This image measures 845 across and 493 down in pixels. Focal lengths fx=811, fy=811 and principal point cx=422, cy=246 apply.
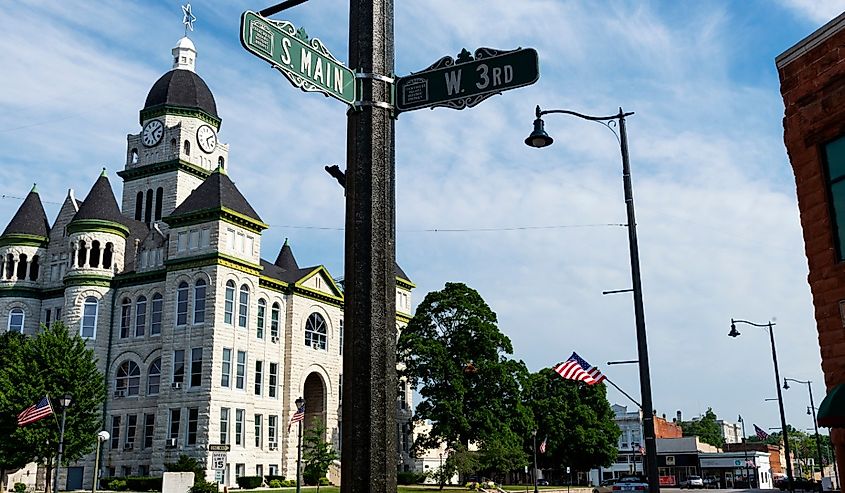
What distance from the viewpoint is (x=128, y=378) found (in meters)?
53.1

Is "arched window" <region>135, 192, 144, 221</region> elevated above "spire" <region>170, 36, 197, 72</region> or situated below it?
below

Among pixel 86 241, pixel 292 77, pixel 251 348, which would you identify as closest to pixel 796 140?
pixel 292 77

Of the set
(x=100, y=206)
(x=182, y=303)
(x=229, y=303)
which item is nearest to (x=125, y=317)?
(x=182, y=303)

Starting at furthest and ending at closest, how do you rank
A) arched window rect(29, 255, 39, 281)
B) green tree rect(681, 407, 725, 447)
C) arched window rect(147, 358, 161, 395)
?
green tree rect(681, 407, 725, 447) < arched window rect(29, 255, 39, 281) < arched window rect(147, 358, 161, 395)

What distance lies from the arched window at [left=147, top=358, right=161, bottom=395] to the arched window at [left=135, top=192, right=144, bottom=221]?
15820mm

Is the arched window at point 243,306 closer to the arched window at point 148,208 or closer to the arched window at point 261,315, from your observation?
the arched window at point 261,315

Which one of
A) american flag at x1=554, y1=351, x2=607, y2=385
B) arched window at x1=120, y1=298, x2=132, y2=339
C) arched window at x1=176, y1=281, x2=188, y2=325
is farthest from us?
arched window at x1=120, y1=298, x2=132, y2=339

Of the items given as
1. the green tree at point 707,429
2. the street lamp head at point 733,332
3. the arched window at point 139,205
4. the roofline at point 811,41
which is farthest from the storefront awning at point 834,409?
the green tree at point 707,429

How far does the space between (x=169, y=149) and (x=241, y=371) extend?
21.0 metres

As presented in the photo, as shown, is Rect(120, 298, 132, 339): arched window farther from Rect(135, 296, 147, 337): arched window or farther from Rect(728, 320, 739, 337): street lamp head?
Rect(728, 320, 739, 337): street lamp head

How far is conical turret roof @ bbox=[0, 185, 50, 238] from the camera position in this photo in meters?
58.9

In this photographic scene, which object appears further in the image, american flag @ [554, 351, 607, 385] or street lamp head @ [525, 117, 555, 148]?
american flag @ [554, 351, 607, 385]

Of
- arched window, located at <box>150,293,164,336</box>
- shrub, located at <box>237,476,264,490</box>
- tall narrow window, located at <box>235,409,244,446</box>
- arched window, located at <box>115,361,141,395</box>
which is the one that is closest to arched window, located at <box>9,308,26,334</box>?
arched window, located at <box>115,361,141,395</box>

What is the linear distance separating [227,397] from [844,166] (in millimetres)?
41660
